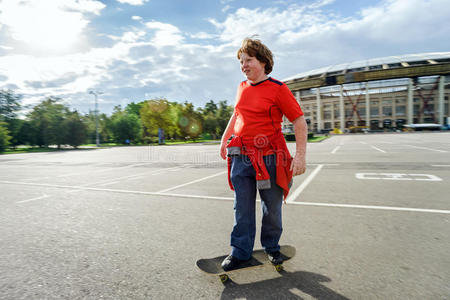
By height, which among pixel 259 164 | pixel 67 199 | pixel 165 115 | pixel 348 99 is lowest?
pixel 67 199

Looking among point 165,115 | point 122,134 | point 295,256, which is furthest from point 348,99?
point 295,256

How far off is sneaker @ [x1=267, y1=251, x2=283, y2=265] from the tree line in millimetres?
47833

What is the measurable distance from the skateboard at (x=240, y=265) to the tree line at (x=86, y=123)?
4756 cm

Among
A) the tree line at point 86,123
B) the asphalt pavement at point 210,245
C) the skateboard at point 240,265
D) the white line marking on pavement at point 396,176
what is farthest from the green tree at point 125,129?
the skateboard at point 240,265

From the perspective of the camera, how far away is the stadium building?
221 feet

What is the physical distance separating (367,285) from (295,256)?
2.12ft

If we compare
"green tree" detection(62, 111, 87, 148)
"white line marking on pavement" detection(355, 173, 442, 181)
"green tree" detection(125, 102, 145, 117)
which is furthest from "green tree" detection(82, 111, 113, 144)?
"white line marking on pavement" detection(355, 173, 442, 181)

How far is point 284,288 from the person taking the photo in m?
1.86

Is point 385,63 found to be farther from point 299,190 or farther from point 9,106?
point 9,106

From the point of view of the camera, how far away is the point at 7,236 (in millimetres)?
3156

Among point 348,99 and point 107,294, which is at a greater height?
point 348,99

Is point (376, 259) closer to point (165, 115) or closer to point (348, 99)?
point (165, 115)

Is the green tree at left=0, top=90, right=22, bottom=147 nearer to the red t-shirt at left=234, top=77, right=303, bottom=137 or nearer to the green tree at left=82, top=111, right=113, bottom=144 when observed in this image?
the green tree at left=82, top=111, right=113, bottom=144

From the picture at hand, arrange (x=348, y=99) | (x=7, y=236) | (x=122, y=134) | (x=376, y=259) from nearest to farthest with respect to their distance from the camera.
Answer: (x=376, y=259) → (x=7, y=236) → (x=122, y=134) → (x=348, y=99)
